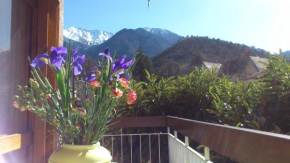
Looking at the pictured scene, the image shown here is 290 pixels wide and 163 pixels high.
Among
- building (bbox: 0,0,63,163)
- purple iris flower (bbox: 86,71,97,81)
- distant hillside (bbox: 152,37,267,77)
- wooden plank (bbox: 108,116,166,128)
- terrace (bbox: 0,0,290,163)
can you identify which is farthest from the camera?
distant hillside (bbox: 152,37,267,77)

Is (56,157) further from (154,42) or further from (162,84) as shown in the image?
(154,42)

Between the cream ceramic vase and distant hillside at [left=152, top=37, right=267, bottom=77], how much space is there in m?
15.1

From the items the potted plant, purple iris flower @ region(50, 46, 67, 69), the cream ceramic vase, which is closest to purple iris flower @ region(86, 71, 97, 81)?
the potted plant

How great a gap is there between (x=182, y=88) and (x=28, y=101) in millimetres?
2416

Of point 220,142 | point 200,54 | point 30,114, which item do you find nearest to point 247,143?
point 220,142

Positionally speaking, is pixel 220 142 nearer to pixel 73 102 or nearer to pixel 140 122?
pixel 73 102

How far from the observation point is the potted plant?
1.01 meters

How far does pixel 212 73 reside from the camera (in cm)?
337

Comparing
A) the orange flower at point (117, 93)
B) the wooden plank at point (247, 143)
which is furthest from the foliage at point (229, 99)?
the orange flower at point (117, 93)

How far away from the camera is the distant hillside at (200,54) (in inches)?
695

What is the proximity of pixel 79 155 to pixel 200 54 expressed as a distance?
67.8 ft

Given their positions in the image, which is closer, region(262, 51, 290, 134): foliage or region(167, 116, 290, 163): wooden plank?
region(167, 116, 290, 163): wooden plank

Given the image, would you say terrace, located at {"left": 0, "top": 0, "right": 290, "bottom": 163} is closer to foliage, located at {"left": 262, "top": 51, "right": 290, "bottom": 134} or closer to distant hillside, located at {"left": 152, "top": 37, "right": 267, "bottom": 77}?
foliage, located at {"left": 262, "top": 51, "right": 290, "bottom": 134}

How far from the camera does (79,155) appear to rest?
100 centimetres
